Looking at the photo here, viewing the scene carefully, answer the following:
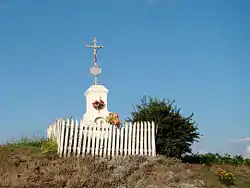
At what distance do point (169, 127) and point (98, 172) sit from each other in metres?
4.49

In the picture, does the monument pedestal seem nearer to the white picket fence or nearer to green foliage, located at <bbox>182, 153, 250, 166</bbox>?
the white picket fence

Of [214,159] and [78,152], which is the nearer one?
[78,152]

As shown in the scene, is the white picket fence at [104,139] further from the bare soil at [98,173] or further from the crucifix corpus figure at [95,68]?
the crucifix corpus figure at [95,68]

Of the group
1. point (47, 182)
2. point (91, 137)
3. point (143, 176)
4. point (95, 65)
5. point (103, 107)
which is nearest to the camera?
point (47, 182)

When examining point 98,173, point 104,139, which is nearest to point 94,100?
point 104,139

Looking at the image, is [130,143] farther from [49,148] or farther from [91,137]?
[49,148]

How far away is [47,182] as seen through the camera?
496 inches

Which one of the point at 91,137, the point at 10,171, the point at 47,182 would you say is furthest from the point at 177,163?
the point at 10,171

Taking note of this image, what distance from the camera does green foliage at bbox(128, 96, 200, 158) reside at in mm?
16703

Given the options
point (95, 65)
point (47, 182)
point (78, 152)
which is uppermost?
point (95, 65)

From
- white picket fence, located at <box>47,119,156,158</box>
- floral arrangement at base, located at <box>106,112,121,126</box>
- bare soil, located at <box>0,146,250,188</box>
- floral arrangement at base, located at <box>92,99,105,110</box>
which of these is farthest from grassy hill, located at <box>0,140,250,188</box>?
floral arrangement at base, located at <box>92,99,105,110</box>

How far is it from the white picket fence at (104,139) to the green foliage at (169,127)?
0.69 m

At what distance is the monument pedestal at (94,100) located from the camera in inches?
756

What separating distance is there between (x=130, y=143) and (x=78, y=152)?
6.92 ft
